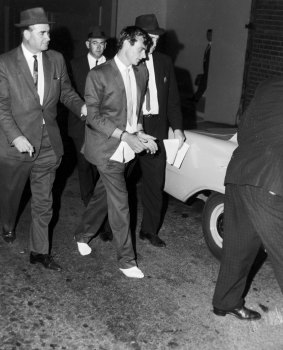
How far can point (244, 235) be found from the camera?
389 cm

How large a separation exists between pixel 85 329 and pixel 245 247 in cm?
119

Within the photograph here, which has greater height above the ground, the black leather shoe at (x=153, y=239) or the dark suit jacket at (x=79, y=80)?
the dark suit jacket at (x=79, y=80)

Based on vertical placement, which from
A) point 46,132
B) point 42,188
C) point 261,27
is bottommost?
point 42,188

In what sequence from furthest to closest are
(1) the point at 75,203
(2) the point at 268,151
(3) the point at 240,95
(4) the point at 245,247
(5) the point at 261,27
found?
(3) the point at 240,95, (5) the point at 261,27, (1) the point at 75,203, (4) the point at 245,247, (2) the point at 268,151

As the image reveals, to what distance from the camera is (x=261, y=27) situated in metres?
10.3

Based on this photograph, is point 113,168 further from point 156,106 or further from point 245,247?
point 245,247

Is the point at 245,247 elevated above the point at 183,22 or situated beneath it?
situated beneath

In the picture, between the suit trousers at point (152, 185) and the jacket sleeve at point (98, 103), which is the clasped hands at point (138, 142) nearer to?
the jacket sleeve at point (98, 103)

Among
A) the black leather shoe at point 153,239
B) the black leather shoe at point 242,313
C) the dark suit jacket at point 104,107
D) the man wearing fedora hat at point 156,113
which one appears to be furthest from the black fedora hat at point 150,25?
the black leather shoe at point 242,313

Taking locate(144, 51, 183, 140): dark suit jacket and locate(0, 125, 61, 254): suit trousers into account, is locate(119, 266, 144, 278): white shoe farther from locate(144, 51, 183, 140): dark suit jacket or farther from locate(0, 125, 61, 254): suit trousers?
locate(144, 51, 183, 140): dark suit jacket

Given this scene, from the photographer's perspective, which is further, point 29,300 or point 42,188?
point 42,188

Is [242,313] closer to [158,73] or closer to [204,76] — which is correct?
[158,73]

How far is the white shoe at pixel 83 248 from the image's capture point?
525cm

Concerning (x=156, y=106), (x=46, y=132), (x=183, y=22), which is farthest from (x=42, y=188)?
(x=183, y=22)
